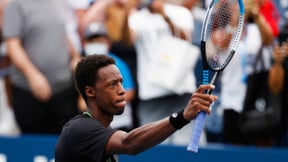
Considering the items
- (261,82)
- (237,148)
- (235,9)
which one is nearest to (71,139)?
(235,9)

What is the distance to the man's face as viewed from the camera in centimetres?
491

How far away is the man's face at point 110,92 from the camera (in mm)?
4906

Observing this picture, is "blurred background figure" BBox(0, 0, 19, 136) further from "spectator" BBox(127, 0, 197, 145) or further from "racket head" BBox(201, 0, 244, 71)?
"racket head" BBox(201, 0, 244, 71)

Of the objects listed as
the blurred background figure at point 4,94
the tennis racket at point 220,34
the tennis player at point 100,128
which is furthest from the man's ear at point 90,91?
the blurred background figure at point 4,94

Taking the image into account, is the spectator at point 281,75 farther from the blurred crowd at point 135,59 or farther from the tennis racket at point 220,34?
the tennis racket at point 220,34

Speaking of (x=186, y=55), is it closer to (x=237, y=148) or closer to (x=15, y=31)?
(x=237, y=148)

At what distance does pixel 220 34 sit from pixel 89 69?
824mm

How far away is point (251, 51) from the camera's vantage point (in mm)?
7902

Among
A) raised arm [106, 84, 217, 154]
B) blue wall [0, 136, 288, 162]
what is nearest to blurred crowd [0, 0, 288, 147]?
blue wall [0, 136, 288, 162]

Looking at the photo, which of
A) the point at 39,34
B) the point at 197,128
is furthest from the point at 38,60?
the point at 197,128

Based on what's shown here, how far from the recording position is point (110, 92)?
492 cm

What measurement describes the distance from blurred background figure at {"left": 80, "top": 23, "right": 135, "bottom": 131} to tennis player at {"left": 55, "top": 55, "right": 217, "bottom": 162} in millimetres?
3090

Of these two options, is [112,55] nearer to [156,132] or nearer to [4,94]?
[4,94]

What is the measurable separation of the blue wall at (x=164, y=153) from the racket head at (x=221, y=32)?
2.27 m
